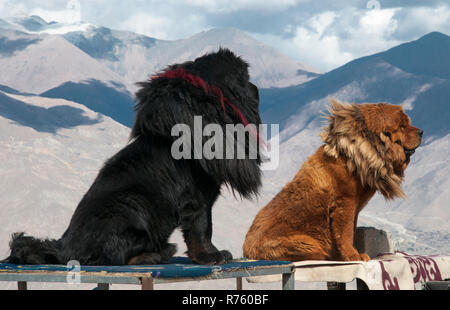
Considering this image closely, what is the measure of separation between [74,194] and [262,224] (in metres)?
24.1

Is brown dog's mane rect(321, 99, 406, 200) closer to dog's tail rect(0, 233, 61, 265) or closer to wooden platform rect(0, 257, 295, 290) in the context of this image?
wooden platform rect(0, 257, 295, 290)

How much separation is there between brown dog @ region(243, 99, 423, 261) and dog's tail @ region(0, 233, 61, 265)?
111cm

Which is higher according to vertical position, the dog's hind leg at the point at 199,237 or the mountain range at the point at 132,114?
the mountain range at the point at 132,114

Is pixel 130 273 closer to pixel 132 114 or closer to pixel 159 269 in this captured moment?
pixel 159 269

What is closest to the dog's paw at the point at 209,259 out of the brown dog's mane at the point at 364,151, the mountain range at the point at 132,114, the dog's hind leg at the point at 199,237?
the dog's hind leg at the point at 199,237

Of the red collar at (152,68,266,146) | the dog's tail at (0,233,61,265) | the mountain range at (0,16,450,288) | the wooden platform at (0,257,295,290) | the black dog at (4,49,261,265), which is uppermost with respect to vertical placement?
the mountain range at (0,16,450,288)

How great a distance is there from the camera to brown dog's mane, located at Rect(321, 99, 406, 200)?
321 cm

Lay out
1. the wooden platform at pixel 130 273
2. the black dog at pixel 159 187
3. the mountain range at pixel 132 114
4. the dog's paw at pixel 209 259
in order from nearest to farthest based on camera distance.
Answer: the wooden platform at pixel 130 273 < the black dog at pixel 159 187 < the dog's paw at pixel 209 259 < the mountain range at pixel 132 114

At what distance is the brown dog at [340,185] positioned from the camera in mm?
3188

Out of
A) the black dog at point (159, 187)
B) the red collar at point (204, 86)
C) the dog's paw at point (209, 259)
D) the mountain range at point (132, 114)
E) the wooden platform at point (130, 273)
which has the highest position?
the mountain range at point (132, 114)

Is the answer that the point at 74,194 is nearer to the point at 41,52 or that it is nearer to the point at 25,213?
the point at 25,213

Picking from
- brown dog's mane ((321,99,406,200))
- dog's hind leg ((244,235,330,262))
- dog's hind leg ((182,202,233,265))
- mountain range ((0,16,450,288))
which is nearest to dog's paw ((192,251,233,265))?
dog's hind leg ((182,202,233,265))

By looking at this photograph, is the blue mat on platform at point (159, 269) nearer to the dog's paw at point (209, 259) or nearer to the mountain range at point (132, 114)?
the dog's paw at point (209, 259)

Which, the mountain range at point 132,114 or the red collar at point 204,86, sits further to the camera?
the mountain range at point 132,114
